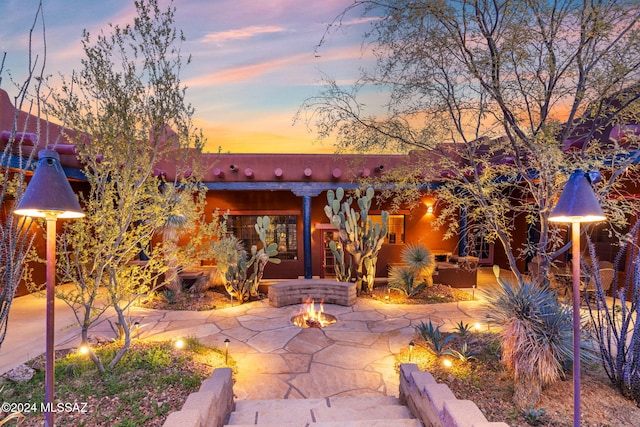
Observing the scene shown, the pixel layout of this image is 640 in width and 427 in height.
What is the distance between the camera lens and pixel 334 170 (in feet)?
34.1

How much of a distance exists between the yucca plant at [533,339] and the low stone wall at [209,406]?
3125mm

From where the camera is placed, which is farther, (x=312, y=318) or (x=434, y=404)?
(x=312, y=318)

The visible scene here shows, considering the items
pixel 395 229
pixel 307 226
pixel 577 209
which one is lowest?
pixel 395 229

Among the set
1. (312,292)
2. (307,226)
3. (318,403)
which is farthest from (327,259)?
(318,403)

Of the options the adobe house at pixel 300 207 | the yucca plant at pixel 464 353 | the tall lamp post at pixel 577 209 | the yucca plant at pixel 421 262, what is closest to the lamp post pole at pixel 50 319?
the tall lamp post at pixel 577 209

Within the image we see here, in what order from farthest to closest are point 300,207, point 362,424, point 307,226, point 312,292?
point 300,207, point 307,226, point 312,292, point 362,424

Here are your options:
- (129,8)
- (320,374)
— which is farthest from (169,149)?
(320,374)

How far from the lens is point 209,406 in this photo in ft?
10.1

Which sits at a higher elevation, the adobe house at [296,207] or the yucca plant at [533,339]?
the adobe house at [296,207]

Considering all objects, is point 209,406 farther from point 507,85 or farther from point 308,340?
point 507,85

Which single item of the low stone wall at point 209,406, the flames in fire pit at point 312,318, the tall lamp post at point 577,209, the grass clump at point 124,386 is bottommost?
the flames in fire pit at point 312,318

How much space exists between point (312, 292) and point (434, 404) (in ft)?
18.4

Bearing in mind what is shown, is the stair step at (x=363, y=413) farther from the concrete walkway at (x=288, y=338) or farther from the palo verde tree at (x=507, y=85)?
the palo verde tree at (x=507, y=85)

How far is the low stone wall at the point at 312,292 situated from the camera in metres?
8.34
